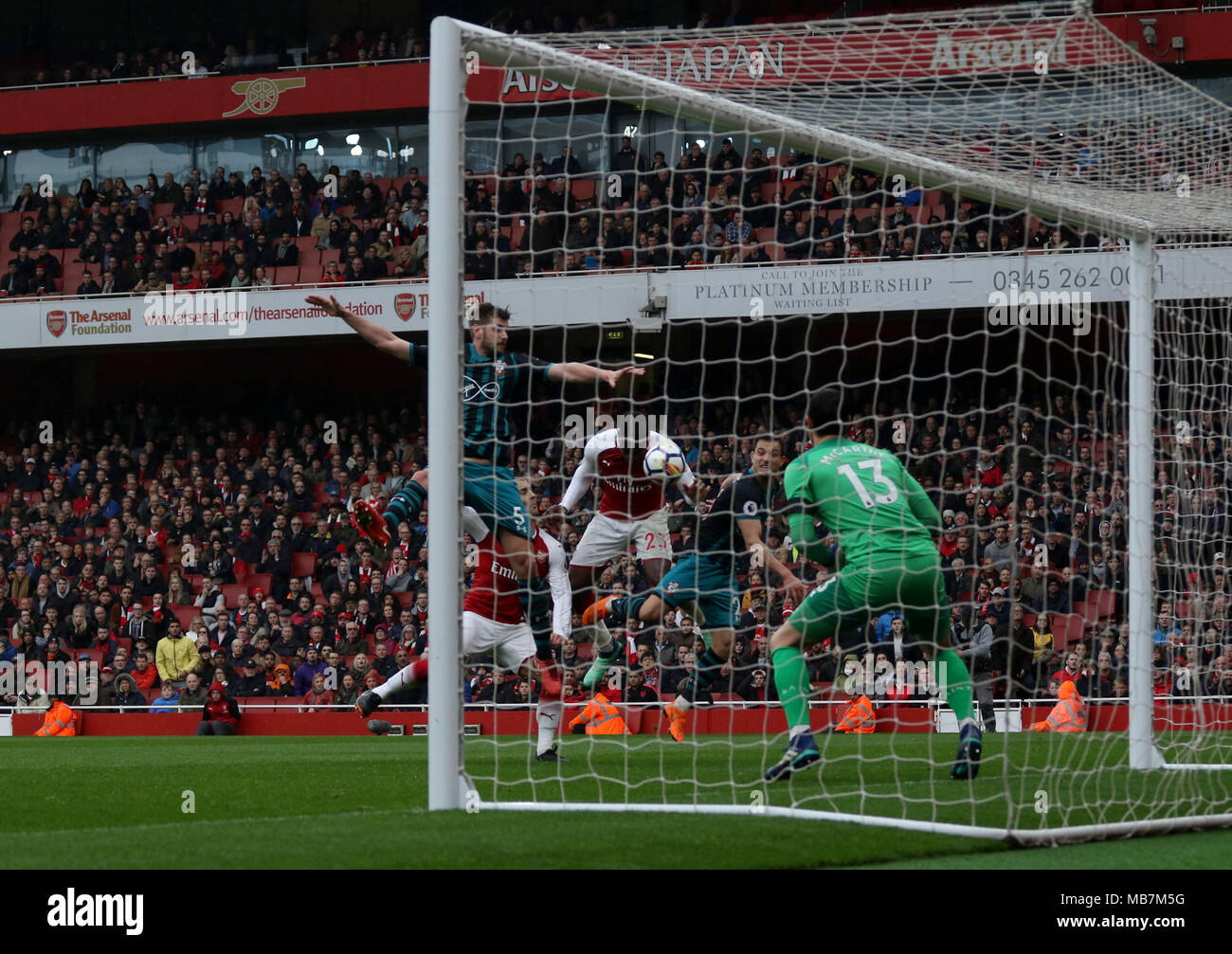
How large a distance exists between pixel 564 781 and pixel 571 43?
3511mm

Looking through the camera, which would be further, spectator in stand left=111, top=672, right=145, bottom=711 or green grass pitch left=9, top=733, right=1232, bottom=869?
spectator in stand left=111, top=672, right=145, bottom=711

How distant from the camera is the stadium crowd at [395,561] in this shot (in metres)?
10.9

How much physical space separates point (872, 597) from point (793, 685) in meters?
0.55

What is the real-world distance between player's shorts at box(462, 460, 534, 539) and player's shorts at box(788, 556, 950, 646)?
2.04 meters

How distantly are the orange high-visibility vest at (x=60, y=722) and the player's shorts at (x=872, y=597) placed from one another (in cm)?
1475

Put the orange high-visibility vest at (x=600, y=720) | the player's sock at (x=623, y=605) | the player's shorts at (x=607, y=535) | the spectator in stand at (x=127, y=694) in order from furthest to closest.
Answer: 1. the spectator in stand at (x=127, y=694)
2. the orange high-visibility vest at (x=600, y=720)
3. the player's sock at (x=623, y=605)
4. the player's shorts at (x=607, y=535)

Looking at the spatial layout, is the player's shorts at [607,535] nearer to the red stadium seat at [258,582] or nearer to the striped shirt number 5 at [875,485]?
the striped shirt number 5 at [875,485]

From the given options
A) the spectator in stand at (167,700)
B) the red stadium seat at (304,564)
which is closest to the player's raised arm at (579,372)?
the spectator in stand at (167,700)

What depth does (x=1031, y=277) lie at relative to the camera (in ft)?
63.5

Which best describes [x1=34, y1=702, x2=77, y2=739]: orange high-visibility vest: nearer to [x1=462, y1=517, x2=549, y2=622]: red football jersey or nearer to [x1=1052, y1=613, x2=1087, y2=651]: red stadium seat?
[x1=1052, y1=613, x2=1087, y2=651]: red stadium seat

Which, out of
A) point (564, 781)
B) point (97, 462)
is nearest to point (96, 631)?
point (97, 462)

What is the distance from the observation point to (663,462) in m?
9.95

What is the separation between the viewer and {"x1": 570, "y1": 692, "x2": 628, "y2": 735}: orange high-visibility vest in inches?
616

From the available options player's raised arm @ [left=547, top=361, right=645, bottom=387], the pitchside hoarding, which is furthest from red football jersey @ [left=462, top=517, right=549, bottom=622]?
the pitchside hoarding
